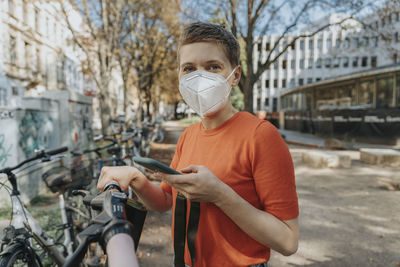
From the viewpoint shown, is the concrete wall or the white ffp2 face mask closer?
the white ffp2 face mask

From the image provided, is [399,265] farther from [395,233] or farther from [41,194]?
[41,194]

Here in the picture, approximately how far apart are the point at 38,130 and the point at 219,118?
6.54m

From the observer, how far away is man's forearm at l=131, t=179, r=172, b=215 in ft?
4.45

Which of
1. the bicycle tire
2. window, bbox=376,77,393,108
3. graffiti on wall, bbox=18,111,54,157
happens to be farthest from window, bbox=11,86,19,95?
window, bbox=376,77,393,108

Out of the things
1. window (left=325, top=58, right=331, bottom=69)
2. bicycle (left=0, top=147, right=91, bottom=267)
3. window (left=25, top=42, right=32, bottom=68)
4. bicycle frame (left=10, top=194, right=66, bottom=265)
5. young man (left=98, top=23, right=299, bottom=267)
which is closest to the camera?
young man (left=98, top=23, right=299, bottom=267)

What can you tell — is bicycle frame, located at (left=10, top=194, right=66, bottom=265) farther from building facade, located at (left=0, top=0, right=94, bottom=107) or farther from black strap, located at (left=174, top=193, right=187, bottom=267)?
building facade, located at (left=0, top=0, right=94, bottom=107)

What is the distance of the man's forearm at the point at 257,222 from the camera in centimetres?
105

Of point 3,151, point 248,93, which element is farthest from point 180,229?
point 248,93

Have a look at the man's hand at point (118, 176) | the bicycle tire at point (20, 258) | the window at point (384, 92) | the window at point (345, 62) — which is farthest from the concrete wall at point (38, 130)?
the window at point (345, 62)

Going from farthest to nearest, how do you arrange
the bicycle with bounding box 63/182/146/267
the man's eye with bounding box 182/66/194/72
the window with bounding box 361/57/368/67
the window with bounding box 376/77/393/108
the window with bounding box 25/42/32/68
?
the window with bounding box 361/57/368/67 → the window with bounding box 25/42/32/68 → the window with bounding box 376/77/393/108 → the man's eye with bounding box 182/66/194/72 → the bicycle with bounding box 63/182/146/267

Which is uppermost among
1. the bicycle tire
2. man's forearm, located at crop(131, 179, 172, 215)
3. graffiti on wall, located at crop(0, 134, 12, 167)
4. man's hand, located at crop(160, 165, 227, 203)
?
man's hand, located at crop(160, 165, 227, 203)

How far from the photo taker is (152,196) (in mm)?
1418

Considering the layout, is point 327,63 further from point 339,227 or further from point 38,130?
point 38,130

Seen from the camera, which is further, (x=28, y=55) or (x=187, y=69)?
(x=28, y=55)
